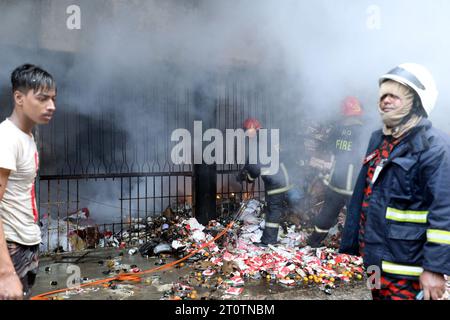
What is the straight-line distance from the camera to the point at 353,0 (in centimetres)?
575

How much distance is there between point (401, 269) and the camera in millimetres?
2328

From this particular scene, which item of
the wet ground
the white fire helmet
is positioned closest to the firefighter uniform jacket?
the white fire helmet

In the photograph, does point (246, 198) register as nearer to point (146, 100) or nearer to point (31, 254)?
point (146, 100)

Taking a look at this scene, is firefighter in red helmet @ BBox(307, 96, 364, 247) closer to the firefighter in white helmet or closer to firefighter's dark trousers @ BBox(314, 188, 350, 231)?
firefighter's dark trousers @ BBox(314, 188, 350, 231)

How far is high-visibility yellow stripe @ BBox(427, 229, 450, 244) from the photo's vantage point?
83.4 inches

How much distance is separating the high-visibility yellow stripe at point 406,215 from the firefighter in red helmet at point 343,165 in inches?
132

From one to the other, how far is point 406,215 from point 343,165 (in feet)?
11.5

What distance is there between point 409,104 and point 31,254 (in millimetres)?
2867

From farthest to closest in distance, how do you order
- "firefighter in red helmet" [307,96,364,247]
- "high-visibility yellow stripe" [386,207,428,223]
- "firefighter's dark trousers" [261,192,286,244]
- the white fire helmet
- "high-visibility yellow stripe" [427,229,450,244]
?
"firefighter's dark trousers" [261,192,286,244] < "firefighter in red helmet" [307,96,364,247] < the white fire helmet < "high-visibility yellow stripe" [386,207,428,223] < "high-visibility yellow stripe" [427,229,450,244]

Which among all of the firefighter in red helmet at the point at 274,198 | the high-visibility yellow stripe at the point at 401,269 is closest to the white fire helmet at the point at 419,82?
the high-visibility yellow stripe at the point at 401,269

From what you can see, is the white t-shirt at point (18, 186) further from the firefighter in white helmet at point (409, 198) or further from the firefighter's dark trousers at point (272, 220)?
the firefighter's dark trousers at point (272, 220)

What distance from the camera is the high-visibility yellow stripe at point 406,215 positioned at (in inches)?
89.4

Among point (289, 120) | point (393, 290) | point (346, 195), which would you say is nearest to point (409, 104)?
point (393, 290)

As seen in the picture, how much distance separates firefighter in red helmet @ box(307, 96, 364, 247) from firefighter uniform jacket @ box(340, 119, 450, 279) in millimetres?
3277
